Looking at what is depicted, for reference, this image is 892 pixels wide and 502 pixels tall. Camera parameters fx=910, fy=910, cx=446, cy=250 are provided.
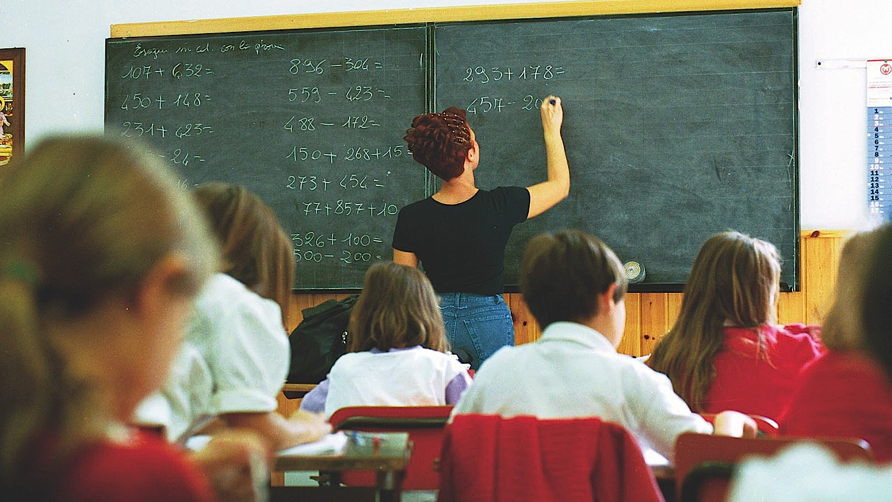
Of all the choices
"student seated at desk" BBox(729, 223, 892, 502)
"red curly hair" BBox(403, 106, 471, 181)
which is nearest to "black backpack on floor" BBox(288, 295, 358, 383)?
"red curly hair" BBox(403, 106, 471, 181)

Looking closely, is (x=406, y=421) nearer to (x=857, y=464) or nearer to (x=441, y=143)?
(x=857, y=464)

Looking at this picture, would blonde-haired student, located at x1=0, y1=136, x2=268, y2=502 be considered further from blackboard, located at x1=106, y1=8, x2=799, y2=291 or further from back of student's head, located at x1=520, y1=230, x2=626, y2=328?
blackboard, located at x1=106, y1=8, x2=799, y2=291

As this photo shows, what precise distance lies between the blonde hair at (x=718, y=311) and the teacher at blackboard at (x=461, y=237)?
1.12 m

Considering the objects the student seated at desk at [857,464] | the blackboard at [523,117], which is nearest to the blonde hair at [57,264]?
the student seated at desk at [857,464]

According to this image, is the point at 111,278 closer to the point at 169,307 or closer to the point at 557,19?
the point at 169,307

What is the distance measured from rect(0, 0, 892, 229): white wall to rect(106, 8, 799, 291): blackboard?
0.50 feet

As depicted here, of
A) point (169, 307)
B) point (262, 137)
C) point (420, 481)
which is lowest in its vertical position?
point (420, 481)

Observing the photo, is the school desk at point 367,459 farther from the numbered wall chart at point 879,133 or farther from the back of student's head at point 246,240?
the numbered wall chart at point 879,133

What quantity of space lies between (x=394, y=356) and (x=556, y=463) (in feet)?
3.41

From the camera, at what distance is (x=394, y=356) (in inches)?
99.6

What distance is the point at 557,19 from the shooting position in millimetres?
4051

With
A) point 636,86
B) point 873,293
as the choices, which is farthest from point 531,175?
point 873,293

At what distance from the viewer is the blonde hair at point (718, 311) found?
236cm

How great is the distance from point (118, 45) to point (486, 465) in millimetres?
3633
